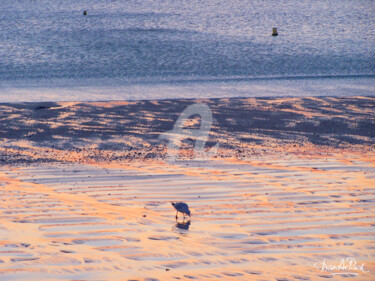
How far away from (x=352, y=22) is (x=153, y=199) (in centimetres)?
4926

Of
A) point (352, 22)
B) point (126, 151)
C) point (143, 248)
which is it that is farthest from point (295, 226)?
point (352, 22)

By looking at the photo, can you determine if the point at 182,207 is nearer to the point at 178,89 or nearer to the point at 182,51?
the point at 178,89

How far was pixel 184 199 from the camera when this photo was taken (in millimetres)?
9031

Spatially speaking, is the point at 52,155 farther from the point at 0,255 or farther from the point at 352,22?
the point at 352,22

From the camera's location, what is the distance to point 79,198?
9.05m
